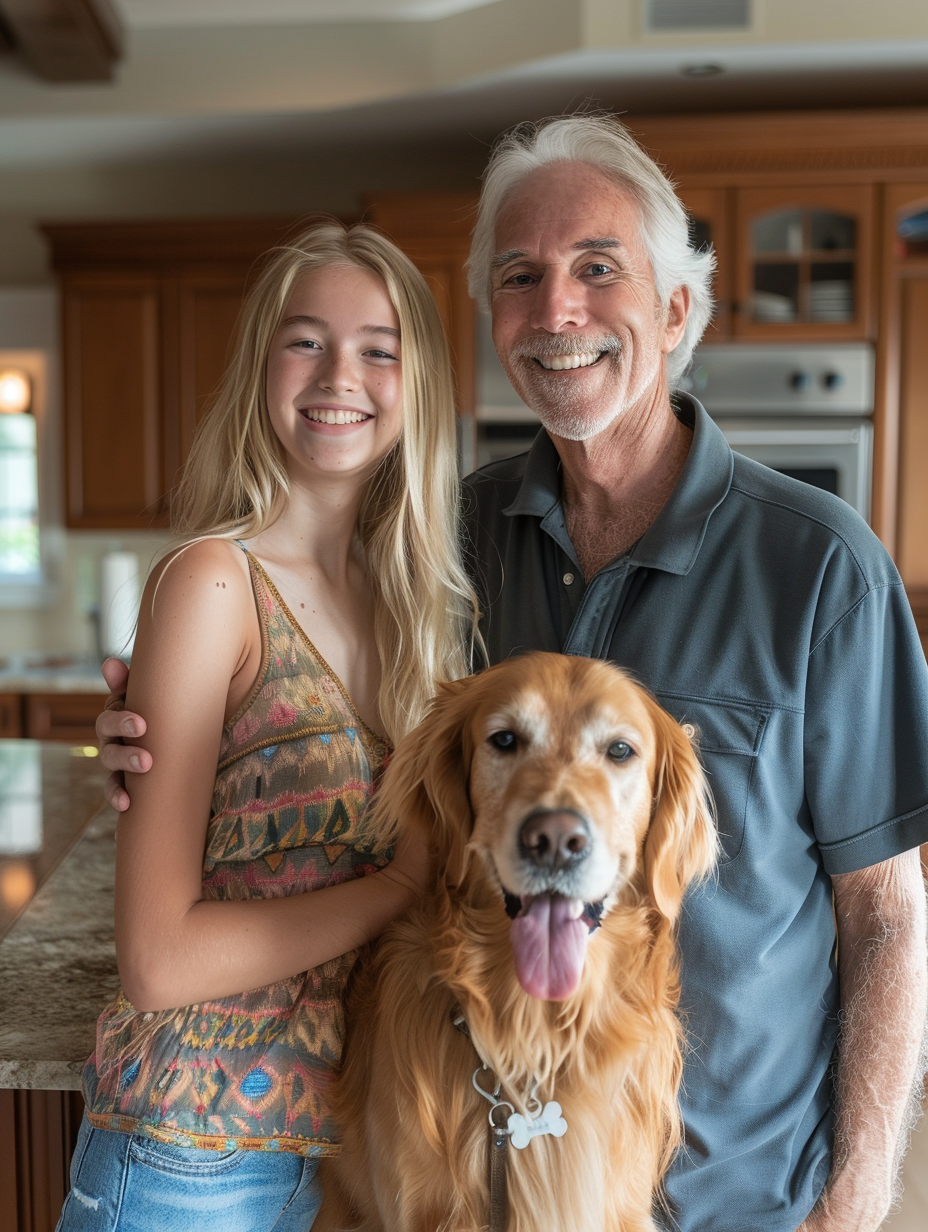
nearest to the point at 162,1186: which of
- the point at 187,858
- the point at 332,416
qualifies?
the point at 187,858

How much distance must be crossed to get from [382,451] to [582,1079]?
837mm

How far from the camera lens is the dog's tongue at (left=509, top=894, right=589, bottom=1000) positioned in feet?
3.59

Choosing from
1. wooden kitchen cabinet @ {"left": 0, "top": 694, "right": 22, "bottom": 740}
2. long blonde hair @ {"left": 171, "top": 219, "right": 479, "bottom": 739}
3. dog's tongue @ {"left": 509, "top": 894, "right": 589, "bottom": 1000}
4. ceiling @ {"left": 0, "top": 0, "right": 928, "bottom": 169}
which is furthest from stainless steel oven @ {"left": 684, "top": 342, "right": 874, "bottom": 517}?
dog's tongue @ {"left": 509, "top": 894, "right": 589, "bottom": 1000}

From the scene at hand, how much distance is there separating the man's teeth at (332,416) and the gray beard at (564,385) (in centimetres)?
28

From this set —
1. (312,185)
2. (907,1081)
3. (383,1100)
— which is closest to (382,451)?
(383,1100)

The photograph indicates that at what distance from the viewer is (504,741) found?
1211 mm

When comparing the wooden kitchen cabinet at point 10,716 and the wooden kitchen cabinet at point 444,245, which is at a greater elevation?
the wooden kitchen cabinet at point 444,245

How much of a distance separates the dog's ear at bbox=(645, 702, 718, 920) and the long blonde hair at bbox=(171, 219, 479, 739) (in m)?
0.36

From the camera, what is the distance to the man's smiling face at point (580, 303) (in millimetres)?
1521

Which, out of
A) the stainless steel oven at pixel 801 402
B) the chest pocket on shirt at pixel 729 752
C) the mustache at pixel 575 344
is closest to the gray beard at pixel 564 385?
the mustache at pixel 575 344

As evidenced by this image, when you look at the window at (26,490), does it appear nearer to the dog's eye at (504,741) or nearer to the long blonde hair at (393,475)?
the long blonde hair at (393,475)

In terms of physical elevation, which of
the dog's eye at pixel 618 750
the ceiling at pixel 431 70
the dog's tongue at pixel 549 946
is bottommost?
the dog's tongue at pixel 549 946

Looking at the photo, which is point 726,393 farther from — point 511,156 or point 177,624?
point 177,624

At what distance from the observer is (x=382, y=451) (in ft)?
4.91
